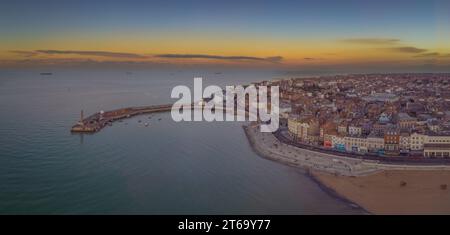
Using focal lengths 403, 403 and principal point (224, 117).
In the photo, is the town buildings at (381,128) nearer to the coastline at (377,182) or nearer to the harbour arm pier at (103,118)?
the coastline at (377,182)

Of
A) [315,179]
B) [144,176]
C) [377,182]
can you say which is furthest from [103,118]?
[377,182]

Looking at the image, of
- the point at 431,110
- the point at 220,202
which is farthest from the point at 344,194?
the point at 431,110

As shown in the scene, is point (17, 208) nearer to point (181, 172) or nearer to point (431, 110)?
point (181, 172)

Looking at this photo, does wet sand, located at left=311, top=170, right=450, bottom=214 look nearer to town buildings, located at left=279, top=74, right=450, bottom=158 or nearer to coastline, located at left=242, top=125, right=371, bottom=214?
coastline, located at left=242, top=125, right=371, bottom=214

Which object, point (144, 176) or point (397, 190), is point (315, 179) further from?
point (144, 176)

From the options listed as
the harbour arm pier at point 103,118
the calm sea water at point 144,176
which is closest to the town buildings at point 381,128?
the calm sea water at point 144,176

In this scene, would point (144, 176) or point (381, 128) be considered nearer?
point (144, 176)

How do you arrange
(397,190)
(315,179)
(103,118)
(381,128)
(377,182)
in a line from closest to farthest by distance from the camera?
(397,190) < (377,182) < (315,179) < (381,128) < (103,118)
